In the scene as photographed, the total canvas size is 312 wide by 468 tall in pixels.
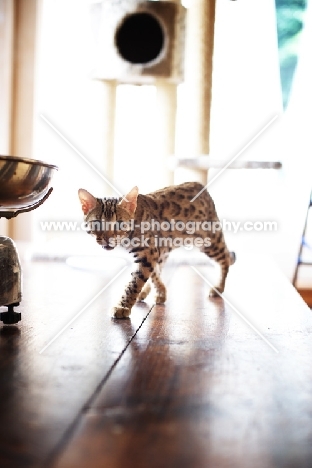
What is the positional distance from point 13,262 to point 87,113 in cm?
290

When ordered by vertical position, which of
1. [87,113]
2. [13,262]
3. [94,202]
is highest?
[87,113]

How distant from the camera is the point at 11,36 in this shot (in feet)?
11.8

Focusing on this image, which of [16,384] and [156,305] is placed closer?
[16,384]

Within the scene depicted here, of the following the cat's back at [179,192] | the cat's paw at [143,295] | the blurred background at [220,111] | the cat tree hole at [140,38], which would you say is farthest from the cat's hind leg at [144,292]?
the blurred background at [220,111]

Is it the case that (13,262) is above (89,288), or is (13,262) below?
above

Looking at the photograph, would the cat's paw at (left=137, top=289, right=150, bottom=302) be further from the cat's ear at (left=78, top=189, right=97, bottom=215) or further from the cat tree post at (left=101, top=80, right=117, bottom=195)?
the cat tree post at (left=101, top=80, right=117, bottom=195)

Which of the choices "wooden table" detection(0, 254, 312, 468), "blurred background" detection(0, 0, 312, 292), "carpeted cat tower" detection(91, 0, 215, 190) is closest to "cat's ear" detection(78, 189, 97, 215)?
"wooden table" detection(0, 254, 312, 468)

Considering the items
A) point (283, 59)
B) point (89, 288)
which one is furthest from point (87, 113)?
point (89, 288)

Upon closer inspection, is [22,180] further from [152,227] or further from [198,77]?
[198,77]

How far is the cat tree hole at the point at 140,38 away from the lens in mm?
2990

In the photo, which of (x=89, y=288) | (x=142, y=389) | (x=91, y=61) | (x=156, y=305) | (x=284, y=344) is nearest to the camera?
(x=142, y=389)

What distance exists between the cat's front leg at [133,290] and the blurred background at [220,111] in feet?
7.20

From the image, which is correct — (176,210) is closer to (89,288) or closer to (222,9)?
(89,288)

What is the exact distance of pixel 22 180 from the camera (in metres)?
0.94
